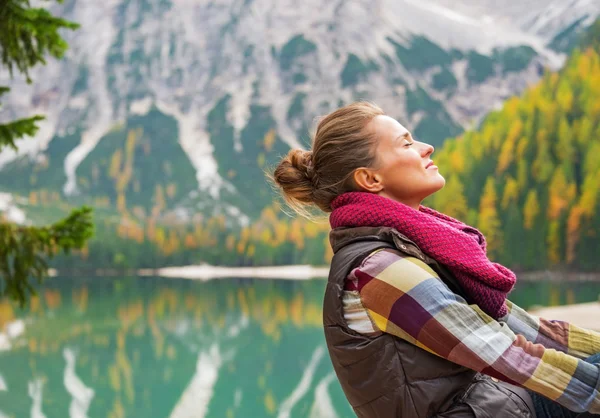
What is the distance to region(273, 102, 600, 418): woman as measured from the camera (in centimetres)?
127

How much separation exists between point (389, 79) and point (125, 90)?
52.4m

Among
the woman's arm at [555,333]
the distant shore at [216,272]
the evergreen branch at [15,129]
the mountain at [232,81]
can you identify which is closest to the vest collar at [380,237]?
the woman's arm at [555,333]

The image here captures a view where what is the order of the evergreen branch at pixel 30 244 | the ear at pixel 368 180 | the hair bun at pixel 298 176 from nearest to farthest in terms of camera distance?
the ear at pixel 368 180 < the hair bun at pixel 298 176 < the evergreen branch at pixel 30 244

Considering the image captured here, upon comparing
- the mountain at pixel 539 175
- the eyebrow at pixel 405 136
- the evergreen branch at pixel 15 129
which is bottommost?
the mountain at pixel 539 175

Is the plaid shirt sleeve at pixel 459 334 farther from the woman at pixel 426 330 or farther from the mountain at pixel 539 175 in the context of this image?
the mountain at pixel 539 175

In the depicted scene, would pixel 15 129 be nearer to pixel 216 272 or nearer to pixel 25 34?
pixel 25 34

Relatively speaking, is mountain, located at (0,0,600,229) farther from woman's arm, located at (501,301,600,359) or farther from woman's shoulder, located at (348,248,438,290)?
woman's shoulder, located at (348,248,438,290)

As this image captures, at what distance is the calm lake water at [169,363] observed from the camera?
1223 centimetres

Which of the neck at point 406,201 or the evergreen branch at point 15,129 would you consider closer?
the neck at point 406,201

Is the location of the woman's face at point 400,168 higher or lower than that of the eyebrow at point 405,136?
lower

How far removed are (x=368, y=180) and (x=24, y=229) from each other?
3.16 metres

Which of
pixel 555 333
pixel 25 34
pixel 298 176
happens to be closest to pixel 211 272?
pixel 25 34

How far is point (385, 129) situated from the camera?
1.58 m

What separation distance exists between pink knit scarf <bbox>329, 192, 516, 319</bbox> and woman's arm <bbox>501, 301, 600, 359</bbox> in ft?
0.67
